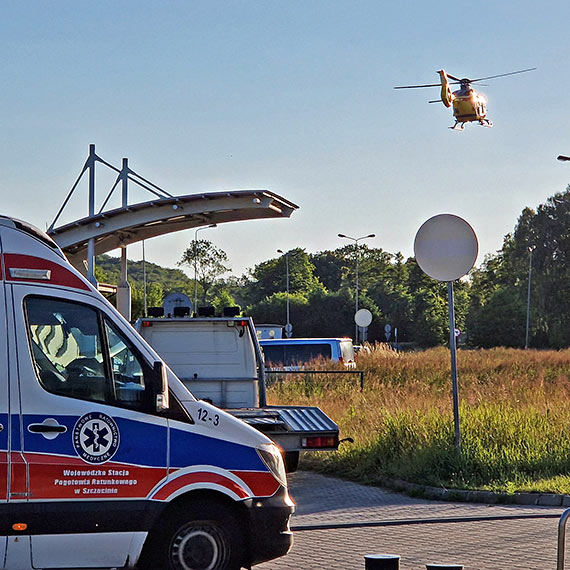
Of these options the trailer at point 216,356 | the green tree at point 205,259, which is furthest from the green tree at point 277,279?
the trailer at point 216,356

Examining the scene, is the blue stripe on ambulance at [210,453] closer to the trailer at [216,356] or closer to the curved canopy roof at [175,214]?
the trailer at [216,356]

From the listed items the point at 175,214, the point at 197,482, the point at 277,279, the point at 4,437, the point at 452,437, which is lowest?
the point at 452,437

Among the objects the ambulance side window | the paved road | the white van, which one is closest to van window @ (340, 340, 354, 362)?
the white van

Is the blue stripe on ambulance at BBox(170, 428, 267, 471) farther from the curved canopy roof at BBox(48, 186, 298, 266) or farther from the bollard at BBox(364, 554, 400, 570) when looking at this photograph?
the curved canopy roof at BBox(48, 186, 298, 266)

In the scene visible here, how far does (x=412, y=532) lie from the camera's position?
411 inches

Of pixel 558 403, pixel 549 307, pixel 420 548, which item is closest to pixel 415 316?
pixel 549 307

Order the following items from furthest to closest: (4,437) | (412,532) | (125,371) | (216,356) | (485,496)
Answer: (216,356) → (485,496) → (412,532) → (125,371) → (4,437)

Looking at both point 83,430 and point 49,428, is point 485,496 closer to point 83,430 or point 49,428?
point 83,430

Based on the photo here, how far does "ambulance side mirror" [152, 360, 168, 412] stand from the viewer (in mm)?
7445

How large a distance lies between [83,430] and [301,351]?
20.8 m

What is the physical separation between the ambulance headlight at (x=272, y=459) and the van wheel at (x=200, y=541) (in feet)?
1.45

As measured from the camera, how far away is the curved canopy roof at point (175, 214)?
59.4ft

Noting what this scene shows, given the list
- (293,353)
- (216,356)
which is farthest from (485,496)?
(293,353)

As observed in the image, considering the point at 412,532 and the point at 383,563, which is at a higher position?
the point at 383,563
